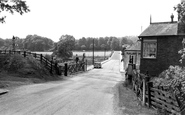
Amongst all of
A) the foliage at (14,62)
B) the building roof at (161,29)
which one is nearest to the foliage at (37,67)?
the foliage at (14,62)

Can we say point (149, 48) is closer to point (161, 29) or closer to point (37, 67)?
point (161, 29)

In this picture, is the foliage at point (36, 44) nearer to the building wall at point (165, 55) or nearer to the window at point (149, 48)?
the window at point (149, 48)

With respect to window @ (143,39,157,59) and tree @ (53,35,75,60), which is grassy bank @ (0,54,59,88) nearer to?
window @ (143,39,157,59)

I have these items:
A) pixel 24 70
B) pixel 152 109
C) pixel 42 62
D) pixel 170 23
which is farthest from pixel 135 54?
pixel 152 109

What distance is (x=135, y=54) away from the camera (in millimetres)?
39094

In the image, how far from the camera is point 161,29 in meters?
20.1

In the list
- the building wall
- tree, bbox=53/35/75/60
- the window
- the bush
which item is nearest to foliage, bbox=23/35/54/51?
tree, bbox=53/35/75/60

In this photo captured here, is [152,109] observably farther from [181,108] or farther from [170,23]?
[170,23]

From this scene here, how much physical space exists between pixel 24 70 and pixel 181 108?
1501cm

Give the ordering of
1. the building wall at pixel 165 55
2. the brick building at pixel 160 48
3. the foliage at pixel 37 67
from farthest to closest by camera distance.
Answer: the foliage at pixel 37 67 < the brick building at pixel 160 48 < the building wall at pixel 165 55

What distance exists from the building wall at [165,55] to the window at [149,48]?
483mm

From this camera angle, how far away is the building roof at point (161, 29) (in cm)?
1868

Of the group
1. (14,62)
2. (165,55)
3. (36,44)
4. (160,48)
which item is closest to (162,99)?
(165,55)

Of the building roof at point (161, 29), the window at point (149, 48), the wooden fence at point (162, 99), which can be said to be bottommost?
the wooden fence at point (162, 99)
